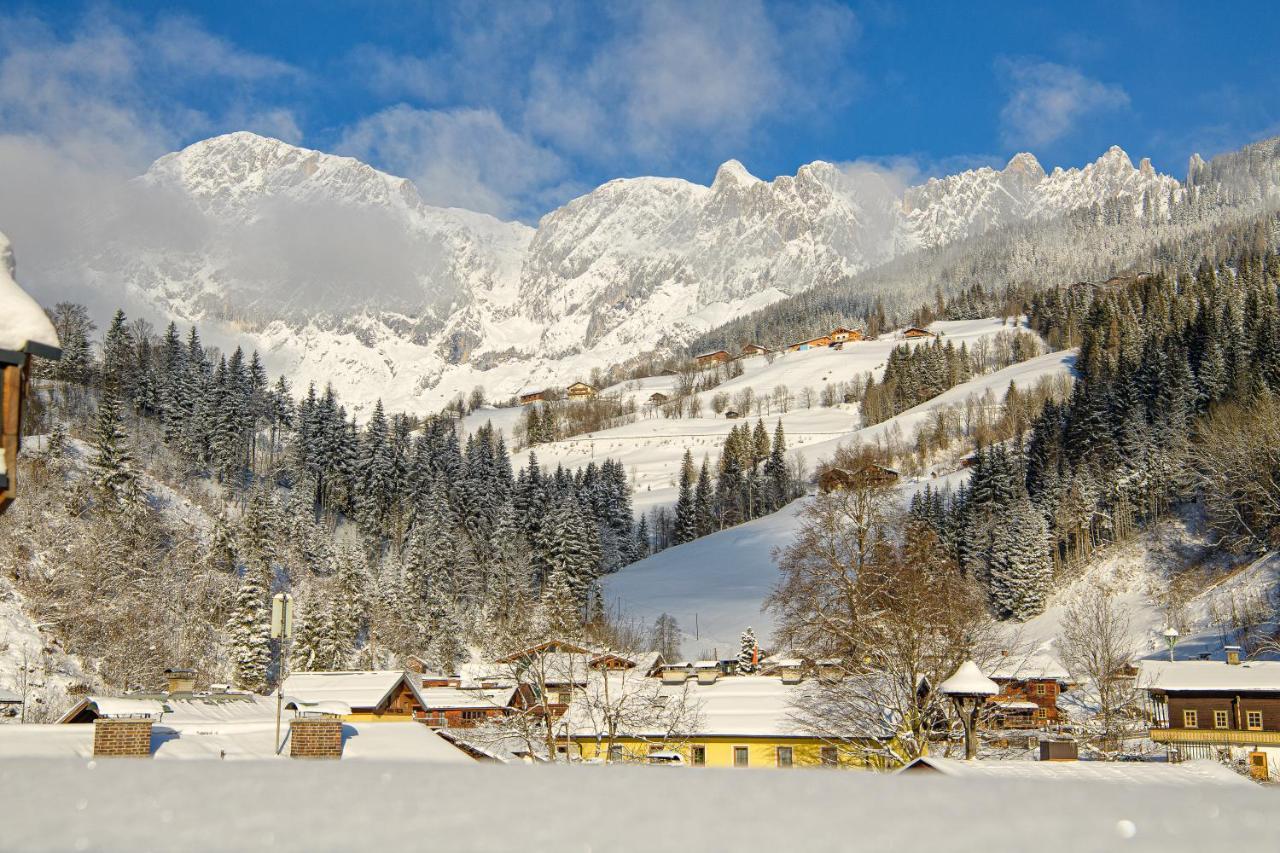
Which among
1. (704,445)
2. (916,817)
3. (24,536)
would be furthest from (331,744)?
(704,445)

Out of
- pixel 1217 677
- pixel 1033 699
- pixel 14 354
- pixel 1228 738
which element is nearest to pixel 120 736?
pixel 14 354

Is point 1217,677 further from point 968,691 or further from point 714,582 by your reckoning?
point 714,582

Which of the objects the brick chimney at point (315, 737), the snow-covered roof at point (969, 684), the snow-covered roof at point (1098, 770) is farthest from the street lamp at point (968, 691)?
the brick chimney at point (315, 737)

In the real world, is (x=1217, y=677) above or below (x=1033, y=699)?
above

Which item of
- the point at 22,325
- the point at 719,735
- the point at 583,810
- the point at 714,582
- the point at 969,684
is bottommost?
A: the point at 719,735

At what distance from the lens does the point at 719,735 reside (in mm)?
34188

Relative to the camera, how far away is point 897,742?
29.0 meters

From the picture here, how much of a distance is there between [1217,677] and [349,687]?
105 ft

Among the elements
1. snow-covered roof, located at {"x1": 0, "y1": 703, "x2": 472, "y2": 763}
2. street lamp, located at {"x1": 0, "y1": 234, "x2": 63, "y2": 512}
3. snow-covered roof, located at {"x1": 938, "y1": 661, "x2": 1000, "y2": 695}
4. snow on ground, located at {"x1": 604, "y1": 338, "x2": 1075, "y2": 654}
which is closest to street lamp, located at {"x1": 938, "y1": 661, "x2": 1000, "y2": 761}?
snow-covered roof, located at {"x1": 938, "y1": 661, "x2": 1000, "y2": 695}

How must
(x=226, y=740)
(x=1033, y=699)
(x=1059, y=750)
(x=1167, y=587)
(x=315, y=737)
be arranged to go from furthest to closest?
(x=1167, y=587) < (x=1033, y=699) < (x=1059, y=750) < (x=226, y=740) < (x=315, y=737)

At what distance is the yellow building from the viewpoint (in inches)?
1286

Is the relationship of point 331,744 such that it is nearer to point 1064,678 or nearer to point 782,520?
point 1064,678

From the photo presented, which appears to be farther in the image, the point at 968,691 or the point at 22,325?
the point at 968,691

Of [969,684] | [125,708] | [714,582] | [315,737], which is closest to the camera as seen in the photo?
[315,737]
